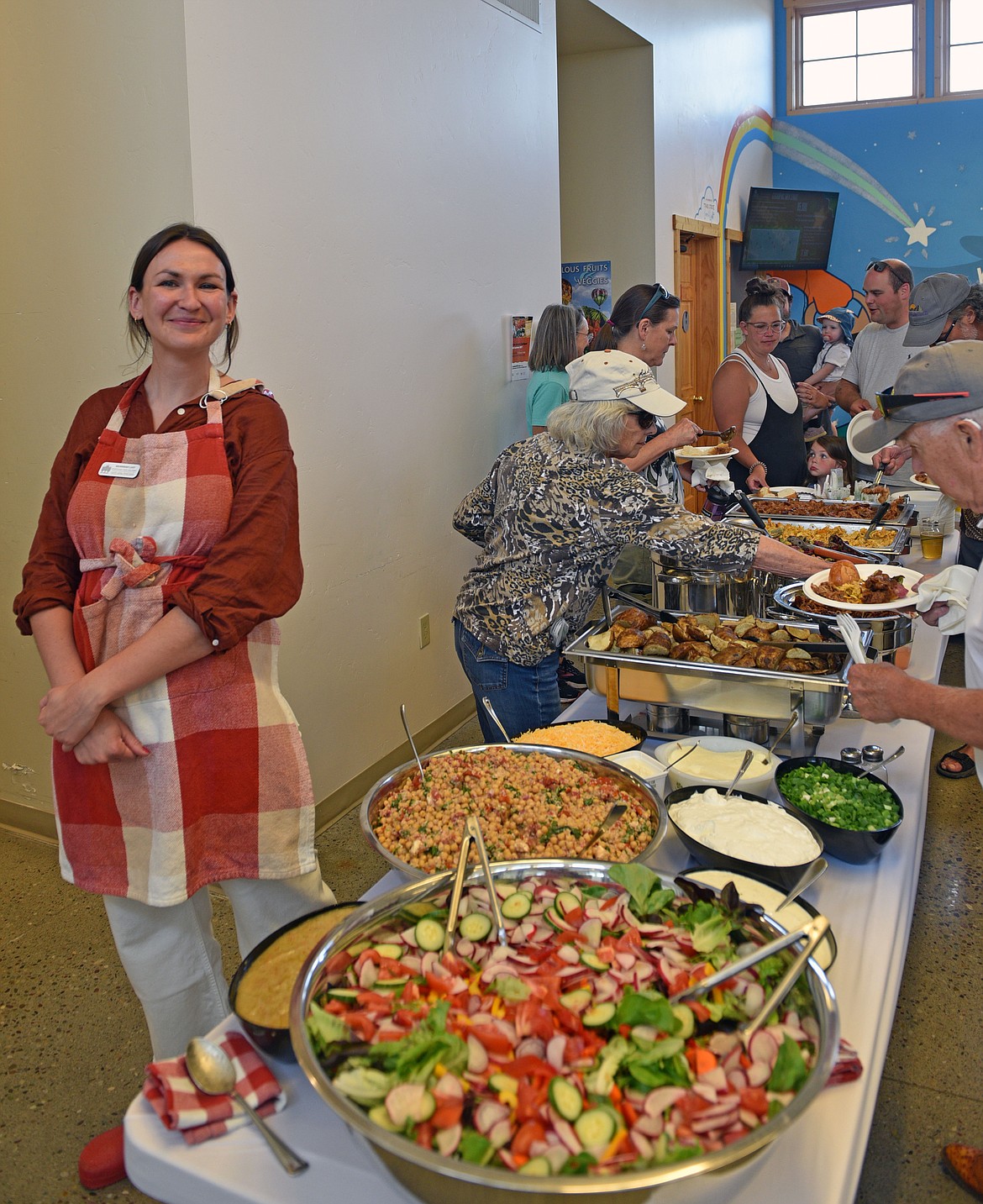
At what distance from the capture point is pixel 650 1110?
0.87 meters

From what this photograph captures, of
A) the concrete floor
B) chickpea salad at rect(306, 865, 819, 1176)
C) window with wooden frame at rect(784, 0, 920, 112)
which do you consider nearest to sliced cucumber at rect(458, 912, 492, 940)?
chickpea salad at rect(306, 865, 819, 1176)

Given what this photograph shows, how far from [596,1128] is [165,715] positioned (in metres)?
1.08

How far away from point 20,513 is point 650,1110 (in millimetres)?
2785

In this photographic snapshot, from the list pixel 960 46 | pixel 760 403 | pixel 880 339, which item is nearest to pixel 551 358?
pixel 760 403

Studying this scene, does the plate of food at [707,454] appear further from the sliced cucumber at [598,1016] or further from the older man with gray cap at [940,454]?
the sliced cucumber at [598,1016]

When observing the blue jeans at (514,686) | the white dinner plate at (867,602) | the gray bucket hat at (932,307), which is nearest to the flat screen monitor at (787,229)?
the gray bucket hat at (932,307)

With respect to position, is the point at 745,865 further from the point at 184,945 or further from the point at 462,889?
the point at 184,945

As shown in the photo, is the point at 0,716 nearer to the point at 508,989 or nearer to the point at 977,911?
the point at 508,989

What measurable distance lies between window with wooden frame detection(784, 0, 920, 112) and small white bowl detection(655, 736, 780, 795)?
9.77 metres

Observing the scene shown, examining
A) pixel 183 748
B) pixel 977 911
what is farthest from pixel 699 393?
pixel 183 748

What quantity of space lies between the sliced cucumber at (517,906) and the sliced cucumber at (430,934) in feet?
0.26

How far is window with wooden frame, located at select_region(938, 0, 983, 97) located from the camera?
9.35 m

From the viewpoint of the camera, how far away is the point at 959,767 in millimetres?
3664

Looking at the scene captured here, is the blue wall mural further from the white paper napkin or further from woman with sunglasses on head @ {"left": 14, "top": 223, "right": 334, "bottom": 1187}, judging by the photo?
woman with sunglasses on head @ {"left": 14, "top": 223, "right": 334, "bottom": 1187}
